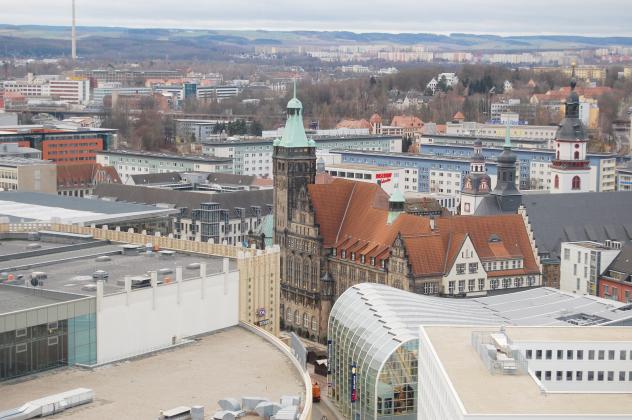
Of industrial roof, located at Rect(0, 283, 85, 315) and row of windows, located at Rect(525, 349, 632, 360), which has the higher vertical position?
industrial roof, located at Rect(0, 283, 85, 315)

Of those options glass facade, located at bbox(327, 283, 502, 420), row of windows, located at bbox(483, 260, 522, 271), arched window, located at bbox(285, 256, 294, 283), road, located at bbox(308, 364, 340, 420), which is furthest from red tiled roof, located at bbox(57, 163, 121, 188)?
glass facade, located at bbox(327, 283, 502, 420)

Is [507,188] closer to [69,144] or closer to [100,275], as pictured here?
[100,275]

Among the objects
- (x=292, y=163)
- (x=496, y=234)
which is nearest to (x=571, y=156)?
(x=496, y=234)

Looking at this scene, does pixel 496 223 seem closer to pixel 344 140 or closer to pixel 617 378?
pixel 617 378

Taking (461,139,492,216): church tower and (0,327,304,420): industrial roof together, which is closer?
(0,327,304,420): industrial roof

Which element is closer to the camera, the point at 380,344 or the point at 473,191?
the point at 380,344

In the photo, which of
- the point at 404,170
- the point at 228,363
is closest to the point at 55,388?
the point at 228,363

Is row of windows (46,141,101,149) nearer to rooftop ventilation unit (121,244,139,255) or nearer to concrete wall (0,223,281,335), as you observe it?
concrete wall (0,223,281,335)
